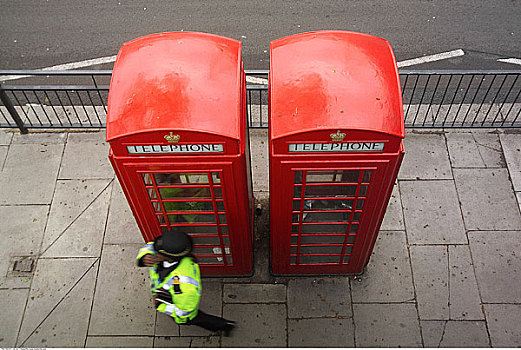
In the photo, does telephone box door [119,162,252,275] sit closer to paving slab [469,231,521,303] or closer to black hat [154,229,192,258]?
black hat [154,229,192,258]

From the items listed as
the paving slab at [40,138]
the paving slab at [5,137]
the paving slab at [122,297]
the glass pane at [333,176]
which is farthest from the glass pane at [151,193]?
the paving slab at [5,137]

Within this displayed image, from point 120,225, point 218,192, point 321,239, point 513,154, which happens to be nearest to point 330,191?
point 321,239

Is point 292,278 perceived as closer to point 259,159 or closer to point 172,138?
A: point 259,159

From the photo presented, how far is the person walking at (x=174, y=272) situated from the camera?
398cm

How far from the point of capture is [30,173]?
6.59 metres

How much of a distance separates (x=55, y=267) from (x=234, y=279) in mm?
2308

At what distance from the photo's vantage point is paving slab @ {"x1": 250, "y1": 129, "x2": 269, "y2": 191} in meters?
6.46

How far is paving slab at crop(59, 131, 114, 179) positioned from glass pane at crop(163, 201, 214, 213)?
2.31 m

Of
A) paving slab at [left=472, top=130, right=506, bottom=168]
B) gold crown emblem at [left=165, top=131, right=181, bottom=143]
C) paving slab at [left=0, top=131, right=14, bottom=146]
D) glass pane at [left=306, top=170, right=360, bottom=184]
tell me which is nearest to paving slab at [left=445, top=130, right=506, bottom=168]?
paving slab at [left=472, top=130, right=506, bottom=168]

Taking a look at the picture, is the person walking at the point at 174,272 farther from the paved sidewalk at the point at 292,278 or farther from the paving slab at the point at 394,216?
the paving slab at the point at 394,216

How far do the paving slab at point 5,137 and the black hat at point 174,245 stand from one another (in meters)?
4.33

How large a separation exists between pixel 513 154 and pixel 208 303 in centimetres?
493

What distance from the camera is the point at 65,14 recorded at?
9.56 m

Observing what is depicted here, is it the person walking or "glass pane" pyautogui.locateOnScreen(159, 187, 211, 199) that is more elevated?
"glass pane" pyautogui.locateOnScreen(159, 187, 211, 199)
